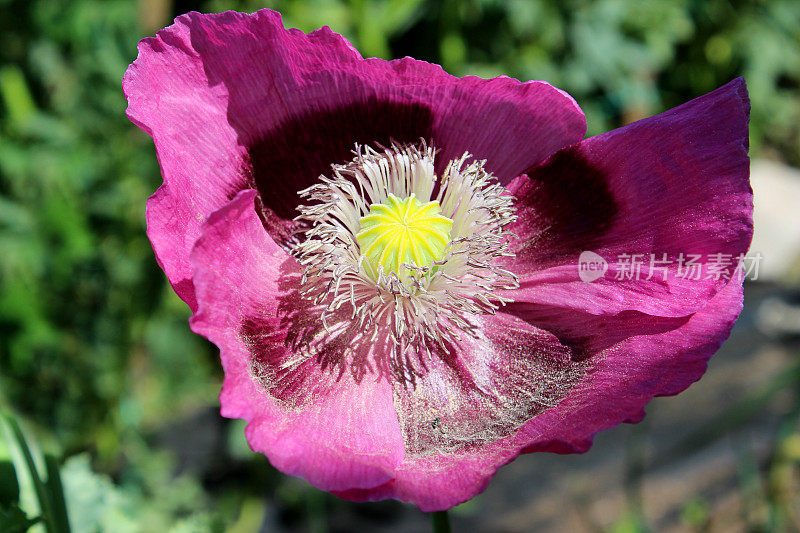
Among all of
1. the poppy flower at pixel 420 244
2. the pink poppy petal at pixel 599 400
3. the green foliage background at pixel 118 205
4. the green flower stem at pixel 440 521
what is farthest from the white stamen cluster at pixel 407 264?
the green foliage background at pixel 118 205

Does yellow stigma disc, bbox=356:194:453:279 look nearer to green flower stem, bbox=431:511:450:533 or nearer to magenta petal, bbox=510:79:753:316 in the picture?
magenta petal, bbox=510:79:753:316

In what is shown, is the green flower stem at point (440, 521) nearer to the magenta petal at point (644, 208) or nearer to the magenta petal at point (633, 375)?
the magenta petal at point (633, 375)

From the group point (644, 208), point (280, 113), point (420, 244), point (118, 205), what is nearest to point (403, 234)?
point (420, 244)

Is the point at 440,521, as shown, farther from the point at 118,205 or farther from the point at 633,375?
the point at 118,205

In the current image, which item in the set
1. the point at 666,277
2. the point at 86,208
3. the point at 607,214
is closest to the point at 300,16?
the point at 86,208

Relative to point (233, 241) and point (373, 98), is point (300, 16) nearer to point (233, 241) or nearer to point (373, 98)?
point (373, 98)

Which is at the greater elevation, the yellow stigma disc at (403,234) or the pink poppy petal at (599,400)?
the yellow stigma disc at (403,234)
